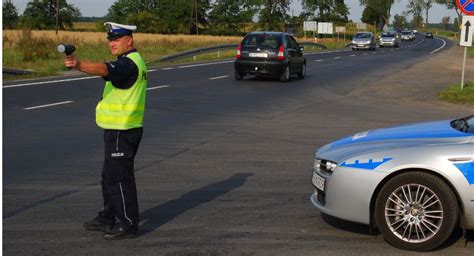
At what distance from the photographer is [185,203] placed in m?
6.79

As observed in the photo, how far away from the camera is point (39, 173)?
8086mm

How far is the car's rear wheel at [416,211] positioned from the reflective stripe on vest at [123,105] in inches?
77.6

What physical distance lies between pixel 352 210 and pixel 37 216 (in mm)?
2701

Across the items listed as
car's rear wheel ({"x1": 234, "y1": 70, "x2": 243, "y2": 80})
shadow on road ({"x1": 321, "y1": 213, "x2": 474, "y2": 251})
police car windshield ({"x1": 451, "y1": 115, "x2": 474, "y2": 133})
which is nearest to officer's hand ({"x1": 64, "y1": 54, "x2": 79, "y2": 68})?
shadow on road ({"x1": 321, "y1": 213, "x2": 474, "y2": 251})

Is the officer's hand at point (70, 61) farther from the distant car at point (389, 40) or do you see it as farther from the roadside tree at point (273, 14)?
the roadside tree at point (273, 14)

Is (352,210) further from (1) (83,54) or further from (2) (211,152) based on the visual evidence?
(1) (83,54)

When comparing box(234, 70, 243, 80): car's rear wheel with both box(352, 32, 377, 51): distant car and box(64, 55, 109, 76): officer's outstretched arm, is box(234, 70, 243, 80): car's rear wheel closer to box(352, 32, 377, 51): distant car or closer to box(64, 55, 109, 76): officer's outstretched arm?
box(64, 55, 109, 76): officer's outstretched arm

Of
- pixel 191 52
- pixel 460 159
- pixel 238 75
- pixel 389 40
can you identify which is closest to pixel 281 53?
pixel 238 75

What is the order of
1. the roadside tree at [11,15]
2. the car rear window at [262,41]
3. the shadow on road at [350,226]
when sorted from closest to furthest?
1. the shadow on road at [350,226]
2. the car rear window at [262,41]
3. the roadside tree at [11,15]

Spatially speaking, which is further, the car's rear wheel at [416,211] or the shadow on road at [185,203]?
the shadow on road at [185,203]

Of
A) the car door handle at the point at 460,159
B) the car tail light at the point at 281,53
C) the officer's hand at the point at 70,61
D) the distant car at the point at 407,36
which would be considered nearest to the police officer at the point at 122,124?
the officer's hand at the point at 70,61

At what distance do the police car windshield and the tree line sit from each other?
329 ft

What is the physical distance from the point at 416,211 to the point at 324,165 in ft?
2.70

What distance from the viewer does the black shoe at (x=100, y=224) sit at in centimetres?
569
